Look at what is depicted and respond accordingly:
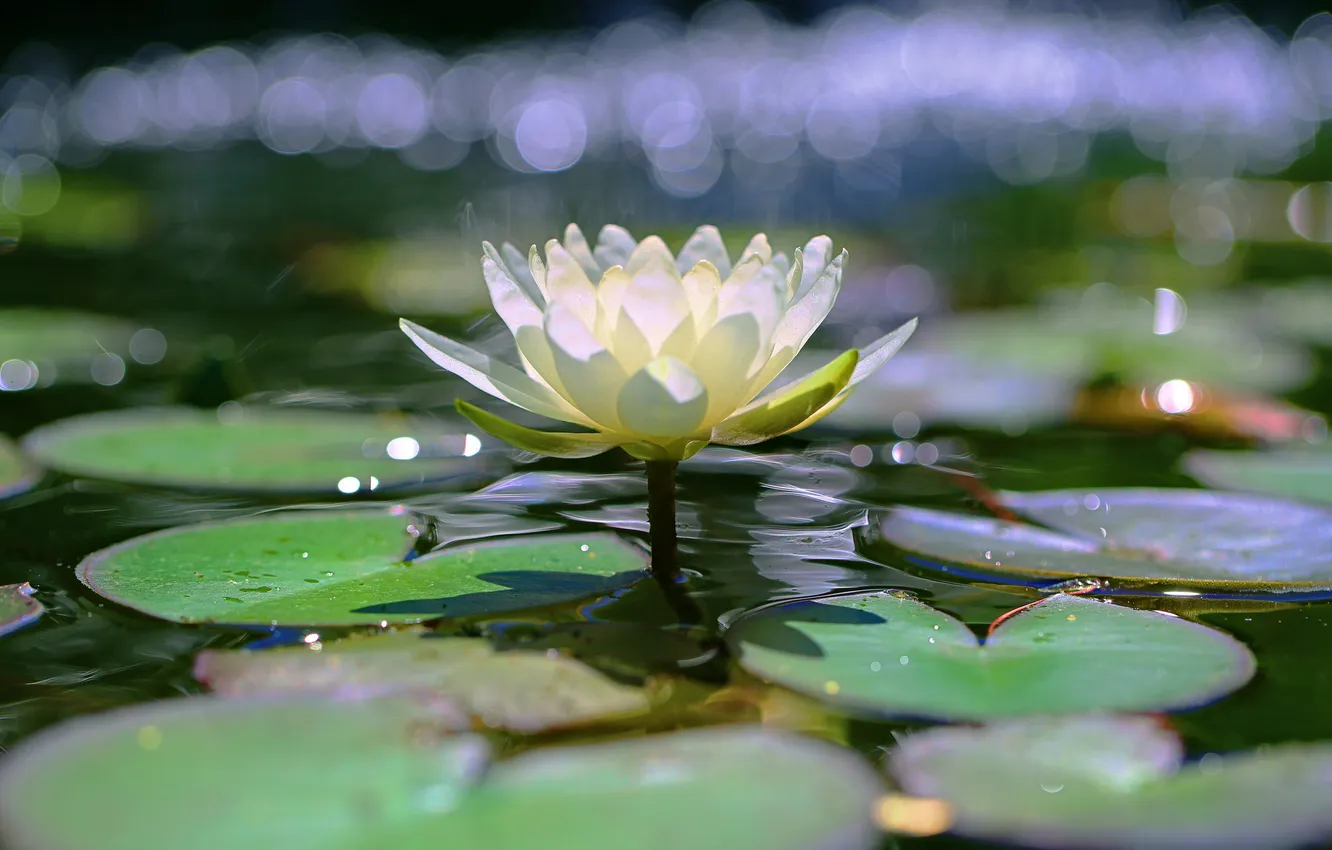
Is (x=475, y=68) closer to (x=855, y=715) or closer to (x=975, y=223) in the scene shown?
(x=975, y=223)

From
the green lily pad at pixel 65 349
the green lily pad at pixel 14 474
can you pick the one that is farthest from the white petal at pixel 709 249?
the green lily pad at pixel 65 349

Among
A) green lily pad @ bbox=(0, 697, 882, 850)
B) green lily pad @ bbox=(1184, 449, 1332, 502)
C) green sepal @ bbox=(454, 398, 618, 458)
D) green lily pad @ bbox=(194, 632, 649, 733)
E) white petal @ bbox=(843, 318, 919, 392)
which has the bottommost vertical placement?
green lily pad @ bbox=(0, 697, 882, 850)

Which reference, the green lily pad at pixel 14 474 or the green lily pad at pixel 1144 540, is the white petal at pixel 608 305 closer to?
the green lily pad at pixel 1144 540

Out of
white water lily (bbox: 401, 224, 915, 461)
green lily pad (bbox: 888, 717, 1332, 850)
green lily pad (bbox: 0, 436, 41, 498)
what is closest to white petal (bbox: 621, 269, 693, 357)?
white water lily (bbox: 401, 224, 915, 461)

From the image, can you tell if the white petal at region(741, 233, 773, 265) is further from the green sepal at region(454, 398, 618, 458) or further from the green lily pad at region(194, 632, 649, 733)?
the green lily pad at region(194, 632, 649, 733)

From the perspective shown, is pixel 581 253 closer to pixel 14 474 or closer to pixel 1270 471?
pixel 14 474

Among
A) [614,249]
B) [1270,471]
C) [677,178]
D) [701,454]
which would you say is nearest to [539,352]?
[614,249]
